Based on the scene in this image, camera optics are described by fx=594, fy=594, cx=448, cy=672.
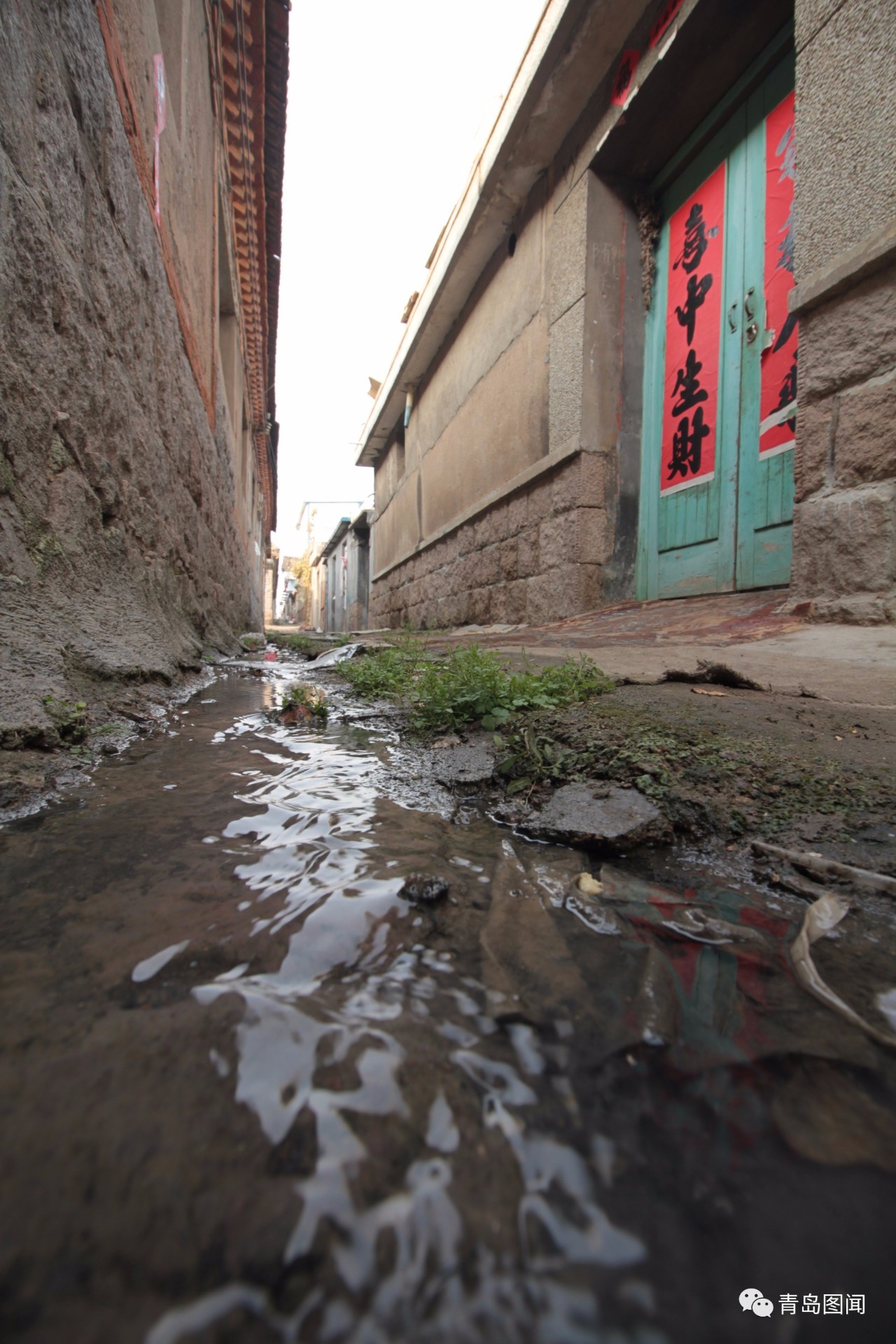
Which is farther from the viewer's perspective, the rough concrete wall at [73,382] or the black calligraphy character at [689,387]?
the black calligraphy character at [689,387]

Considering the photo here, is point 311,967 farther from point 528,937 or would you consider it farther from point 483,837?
point 483,837

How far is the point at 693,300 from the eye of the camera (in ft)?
14.2

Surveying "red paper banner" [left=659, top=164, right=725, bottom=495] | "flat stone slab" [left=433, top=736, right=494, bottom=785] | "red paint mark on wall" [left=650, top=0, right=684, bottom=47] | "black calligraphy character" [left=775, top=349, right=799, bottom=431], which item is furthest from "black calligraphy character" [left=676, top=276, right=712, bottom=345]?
"flat stone slab" [left=433, top=736, right=494, bottom=785]

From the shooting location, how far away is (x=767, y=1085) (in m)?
0.50

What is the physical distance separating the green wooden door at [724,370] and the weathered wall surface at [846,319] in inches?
31.6

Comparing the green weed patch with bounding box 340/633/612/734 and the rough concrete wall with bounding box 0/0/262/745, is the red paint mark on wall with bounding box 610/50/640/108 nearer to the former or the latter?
the rough concrete wall with bounding box 0/0/262/745

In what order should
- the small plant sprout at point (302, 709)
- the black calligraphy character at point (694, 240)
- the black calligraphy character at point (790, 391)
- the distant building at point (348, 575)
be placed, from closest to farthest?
the small plant sprout at point (302, 709) → the black calligraphy character at point (790, 391) → the black calligraphy character at point (694, 240) → the distant building at point (348, 575)

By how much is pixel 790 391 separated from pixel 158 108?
3.66 metres

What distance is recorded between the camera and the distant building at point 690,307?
2.62m

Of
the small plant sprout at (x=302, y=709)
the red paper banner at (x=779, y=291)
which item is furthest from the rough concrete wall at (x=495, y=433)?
the small plant sprout at (x=302, y=709)

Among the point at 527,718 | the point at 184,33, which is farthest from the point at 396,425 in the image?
the point at 527,718

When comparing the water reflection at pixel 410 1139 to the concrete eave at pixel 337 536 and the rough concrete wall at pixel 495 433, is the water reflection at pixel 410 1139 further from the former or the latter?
the concrete eave at pixel 337 536

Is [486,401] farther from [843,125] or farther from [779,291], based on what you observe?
[843,125]

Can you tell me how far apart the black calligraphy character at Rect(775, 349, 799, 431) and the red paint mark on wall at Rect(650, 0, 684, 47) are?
2352 mm
